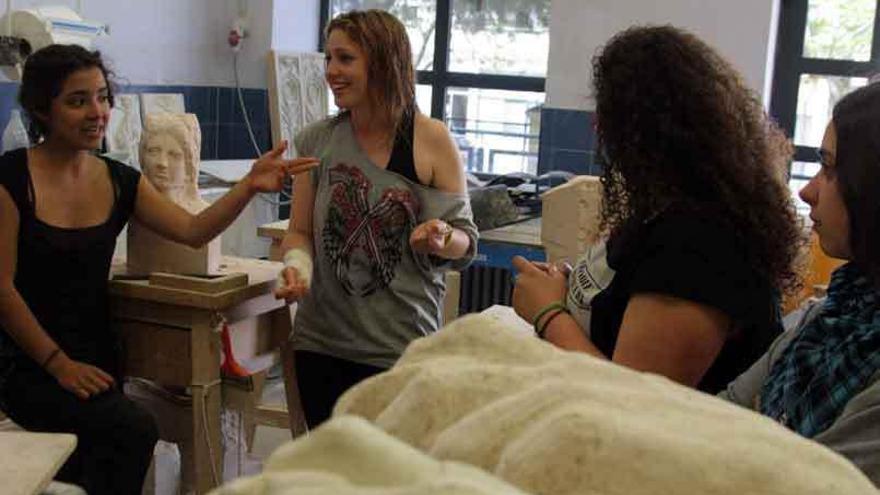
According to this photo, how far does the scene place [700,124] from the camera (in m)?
1.37

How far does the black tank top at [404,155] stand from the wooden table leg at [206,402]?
58cm

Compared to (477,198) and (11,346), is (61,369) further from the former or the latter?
(477,198)

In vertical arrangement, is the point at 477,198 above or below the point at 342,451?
below

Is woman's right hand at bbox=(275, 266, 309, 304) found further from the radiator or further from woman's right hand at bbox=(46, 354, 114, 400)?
the radiator

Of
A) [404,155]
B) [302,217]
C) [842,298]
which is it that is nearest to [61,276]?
[302,217]

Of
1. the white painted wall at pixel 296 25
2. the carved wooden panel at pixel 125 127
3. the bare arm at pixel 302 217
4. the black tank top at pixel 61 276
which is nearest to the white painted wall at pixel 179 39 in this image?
the white painted wall at pixel 296 25

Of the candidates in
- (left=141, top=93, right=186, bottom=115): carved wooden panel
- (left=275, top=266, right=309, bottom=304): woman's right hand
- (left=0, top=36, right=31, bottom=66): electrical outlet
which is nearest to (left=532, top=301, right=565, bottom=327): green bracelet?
(left=275, top=266, right=309, bottom=304): woman's right hand

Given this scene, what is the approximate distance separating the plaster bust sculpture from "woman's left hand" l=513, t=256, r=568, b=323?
1053mm

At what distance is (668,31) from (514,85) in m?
3.78

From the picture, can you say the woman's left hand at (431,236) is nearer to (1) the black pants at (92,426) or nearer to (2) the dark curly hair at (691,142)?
(2) the dark curly hair at (691,142)

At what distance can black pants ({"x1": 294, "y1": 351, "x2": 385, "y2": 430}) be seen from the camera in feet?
6.90

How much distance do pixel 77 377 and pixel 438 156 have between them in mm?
931

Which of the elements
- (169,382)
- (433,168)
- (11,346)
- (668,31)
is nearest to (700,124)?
(668,31)

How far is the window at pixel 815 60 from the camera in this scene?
4.40 m
